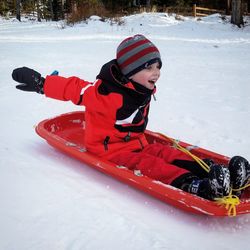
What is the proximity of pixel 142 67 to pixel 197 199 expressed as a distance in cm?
103

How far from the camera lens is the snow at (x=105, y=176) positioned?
75.9 inches

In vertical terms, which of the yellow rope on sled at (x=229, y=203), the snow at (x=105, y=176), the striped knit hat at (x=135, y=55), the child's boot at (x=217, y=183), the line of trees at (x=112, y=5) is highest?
the line of trees at (x=112, y=5)

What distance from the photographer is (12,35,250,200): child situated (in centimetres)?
257

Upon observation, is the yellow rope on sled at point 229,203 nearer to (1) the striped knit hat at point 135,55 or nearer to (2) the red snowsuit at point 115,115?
(2) the red snowsuit at point 115,115

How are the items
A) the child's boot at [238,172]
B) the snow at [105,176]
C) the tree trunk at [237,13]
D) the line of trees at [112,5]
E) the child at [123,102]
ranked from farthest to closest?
the line of trees at [112,5], the tree trunk at [237,13], the child at [123,102], the child's boot at [238,172], the snow at [105,176]

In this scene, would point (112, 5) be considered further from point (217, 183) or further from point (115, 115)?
point (217, 183)

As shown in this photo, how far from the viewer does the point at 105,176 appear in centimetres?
264

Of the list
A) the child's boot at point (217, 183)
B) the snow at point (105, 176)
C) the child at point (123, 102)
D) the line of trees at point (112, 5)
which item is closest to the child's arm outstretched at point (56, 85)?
the child at point (123, 102)

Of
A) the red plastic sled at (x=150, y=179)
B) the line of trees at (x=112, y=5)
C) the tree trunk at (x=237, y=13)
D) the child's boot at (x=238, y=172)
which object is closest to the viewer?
the red plastic sled at (x=150, y=179)

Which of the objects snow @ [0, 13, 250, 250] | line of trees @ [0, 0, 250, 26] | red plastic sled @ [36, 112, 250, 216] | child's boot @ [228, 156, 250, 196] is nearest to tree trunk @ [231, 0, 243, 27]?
line of trees @ [0, 0, 250, 26]

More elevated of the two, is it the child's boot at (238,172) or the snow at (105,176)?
the child's boot at (238,172)

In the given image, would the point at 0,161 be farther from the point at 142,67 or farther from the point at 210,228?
the point at 210,228

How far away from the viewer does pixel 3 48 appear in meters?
8.75

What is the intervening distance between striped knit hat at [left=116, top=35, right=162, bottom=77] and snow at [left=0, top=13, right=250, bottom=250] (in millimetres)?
807
